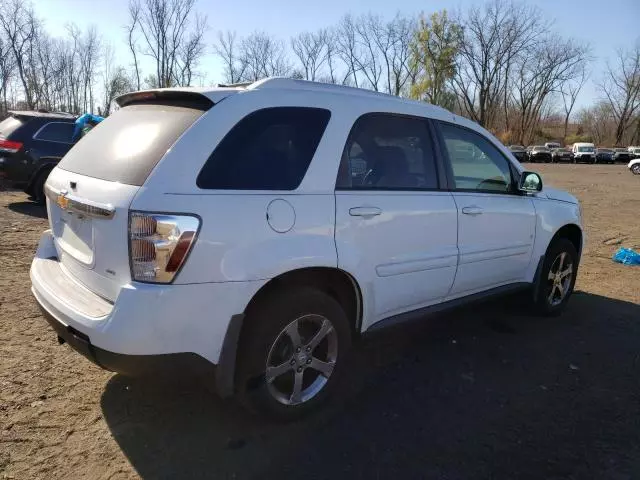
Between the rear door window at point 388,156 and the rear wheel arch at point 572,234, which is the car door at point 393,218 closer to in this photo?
the rear door window at point 388,156

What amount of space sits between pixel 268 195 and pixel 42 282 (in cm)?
141

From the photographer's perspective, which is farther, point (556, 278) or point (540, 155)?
point (540, 155)

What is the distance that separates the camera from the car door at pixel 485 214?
3.69 metres

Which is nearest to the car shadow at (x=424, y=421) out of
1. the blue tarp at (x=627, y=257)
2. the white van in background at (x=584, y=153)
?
the blue tarp at (x=627, y=257)

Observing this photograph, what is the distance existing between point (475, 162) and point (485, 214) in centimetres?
46

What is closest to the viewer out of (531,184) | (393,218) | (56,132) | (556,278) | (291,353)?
(291,353)

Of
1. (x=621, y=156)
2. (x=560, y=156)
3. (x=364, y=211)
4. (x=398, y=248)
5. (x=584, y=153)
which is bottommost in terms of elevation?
(x=560, y=156)

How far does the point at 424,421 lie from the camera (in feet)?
9.80

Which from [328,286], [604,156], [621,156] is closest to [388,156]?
[328,286]

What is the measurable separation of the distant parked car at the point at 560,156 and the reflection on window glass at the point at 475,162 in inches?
2132

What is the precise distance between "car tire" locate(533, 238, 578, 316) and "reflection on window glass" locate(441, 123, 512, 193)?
0.98 m

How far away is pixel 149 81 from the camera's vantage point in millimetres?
58344

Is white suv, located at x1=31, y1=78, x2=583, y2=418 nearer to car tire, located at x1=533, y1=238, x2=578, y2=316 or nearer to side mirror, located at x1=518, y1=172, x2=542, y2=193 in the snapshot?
side mirror, located at x1=518, y1=172, x2=542, y2=193

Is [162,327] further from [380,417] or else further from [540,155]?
[540,155]
